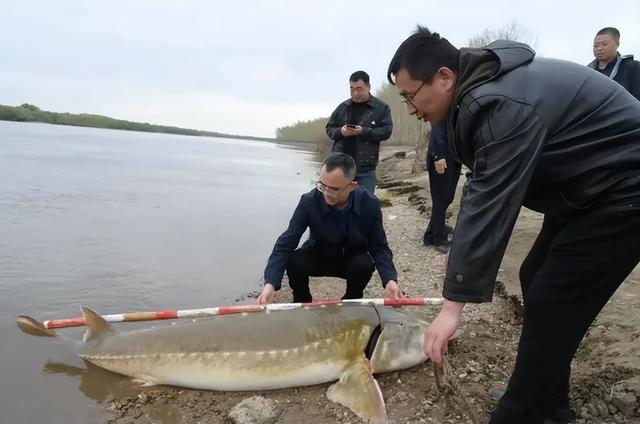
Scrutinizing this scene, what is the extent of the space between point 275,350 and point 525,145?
99.0 inches

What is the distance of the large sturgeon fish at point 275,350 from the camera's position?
3.91 metres

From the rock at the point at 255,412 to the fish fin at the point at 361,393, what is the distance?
17.1 inches

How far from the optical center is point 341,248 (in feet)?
17.0

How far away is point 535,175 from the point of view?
7.97 feet

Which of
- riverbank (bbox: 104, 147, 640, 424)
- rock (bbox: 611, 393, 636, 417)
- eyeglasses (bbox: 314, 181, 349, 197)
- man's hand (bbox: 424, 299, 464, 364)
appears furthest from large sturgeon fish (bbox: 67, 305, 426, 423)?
man's hand (bbox: 424, 299, 464, 364)

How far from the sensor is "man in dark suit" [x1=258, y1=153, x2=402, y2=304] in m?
4.79

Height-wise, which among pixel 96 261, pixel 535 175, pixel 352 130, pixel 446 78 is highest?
pixel 446 78

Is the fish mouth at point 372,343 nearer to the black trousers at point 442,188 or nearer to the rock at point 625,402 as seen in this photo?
the rock at point 625,402

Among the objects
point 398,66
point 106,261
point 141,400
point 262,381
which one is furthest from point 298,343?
point 106,261

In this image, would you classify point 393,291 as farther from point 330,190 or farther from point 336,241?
point 330,190

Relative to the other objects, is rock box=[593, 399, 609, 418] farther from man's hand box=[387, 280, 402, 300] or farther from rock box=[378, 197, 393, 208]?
rock box=[378, 197, 393, 208]

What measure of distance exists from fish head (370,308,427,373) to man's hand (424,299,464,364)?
169 cm

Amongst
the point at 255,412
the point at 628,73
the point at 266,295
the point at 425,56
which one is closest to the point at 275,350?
the point at 255,412

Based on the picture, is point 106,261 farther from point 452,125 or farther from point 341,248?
point 452,125
